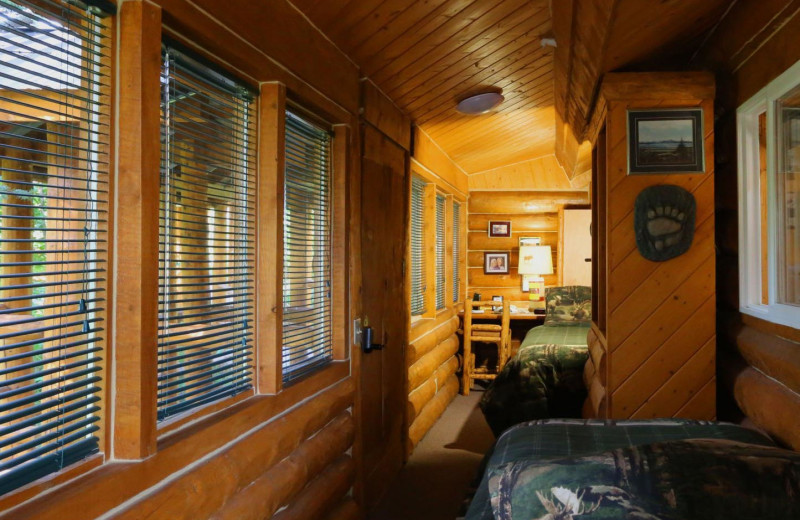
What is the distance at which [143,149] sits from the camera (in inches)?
59.6

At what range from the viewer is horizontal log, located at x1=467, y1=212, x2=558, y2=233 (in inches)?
282

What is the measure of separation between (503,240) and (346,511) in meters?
4.87

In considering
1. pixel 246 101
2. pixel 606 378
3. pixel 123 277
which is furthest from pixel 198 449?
pixel 606 378

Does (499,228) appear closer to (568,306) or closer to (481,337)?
(568,306)

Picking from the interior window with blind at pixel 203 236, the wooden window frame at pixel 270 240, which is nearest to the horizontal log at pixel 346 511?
the wooden window frame at pixel 270 240

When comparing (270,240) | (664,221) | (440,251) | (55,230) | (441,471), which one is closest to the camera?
(55,230)

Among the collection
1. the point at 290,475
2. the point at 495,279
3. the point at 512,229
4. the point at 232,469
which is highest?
the point at 512,229

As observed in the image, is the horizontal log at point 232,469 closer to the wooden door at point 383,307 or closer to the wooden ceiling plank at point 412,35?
the wooden door at point 383,307

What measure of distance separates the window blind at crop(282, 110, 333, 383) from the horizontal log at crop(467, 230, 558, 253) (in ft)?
14.9

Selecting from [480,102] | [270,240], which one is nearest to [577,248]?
[480,102]

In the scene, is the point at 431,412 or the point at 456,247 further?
the point at 456,247

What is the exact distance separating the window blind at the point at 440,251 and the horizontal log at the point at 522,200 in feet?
4.26

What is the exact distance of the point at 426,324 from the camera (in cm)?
509

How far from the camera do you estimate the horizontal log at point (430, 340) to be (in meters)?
4.48
